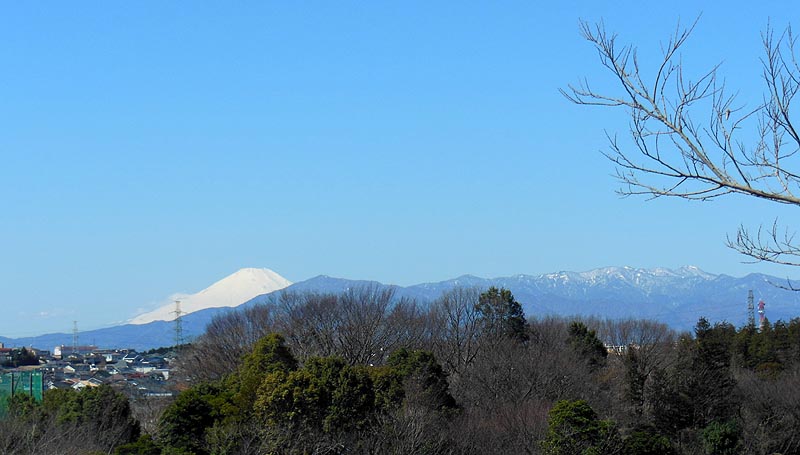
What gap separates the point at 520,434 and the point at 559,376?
900 centimetres

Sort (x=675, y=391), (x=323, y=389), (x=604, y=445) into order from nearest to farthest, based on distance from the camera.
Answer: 1. (x=604, y=445)
2. (x=323, y=389)
3. (x=675, y=391)

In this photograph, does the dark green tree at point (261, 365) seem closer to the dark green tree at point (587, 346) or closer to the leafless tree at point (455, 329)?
the leafless tree at point (455, 329)

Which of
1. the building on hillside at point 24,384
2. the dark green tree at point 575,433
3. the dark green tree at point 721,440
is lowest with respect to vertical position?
the dark green tree at point 721,440

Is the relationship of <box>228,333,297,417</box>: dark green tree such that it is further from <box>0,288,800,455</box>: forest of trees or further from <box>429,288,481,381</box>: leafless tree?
<box>429,288,481,381</box>: leafless tree

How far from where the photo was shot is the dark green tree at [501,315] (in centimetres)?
5328

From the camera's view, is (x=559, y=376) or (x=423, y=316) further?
(x=423, y=316)

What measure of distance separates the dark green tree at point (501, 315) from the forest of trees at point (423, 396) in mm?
104

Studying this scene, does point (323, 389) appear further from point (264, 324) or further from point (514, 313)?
Answer: point (514, 313)

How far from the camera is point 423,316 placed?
55531mm

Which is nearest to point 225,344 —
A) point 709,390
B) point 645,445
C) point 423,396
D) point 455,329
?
point 455,329

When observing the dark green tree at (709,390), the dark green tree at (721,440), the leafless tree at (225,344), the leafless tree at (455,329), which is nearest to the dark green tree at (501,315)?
the leafless tree at (455,329)

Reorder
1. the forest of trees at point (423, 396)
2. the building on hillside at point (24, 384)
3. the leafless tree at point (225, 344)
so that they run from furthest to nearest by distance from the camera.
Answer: the leafless tree at point (225, 344), the building on hillside at point (24, 384), the forest of trees at point (423, 396)

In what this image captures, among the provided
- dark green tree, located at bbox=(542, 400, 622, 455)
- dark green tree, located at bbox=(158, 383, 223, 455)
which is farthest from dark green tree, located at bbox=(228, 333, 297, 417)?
dark green tree, located at bbox=(542, 400, 622, 455)

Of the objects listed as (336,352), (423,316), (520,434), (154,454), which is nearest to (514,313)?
(423,316)
